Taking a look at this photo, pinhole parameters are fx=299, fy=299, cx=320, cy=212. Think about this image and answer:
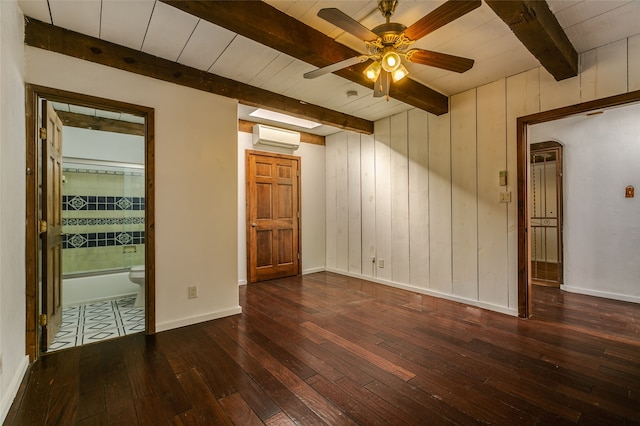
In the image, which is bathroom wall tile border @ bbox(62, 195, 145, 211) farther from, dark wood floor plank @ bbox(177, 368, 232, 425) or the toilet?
dark wood floor plank @ bbox(177, 368, 232, 425)

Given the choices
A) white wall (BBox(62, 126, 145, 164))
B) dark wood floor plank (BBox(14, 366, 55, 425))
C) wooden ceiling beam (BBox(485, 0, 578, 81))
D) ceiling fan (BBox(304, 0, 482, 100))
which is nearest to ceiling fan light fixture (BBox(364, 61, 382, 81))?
ceiling fan (BBox(304, 0, 482, 100))

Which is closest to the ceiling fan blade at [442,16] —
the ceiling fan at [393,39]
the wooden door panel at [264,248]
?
the ceiling fan at [393,39]

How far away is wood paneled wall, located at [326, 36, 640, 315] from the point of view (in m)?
2.81

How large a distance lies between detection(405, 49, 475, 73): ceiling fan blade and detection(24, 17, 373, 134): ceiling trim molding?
1.74 m

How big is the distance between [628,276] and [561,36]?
309 centimetres

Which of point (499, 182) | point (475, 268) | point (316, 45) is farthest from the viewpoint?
point (475, 268)

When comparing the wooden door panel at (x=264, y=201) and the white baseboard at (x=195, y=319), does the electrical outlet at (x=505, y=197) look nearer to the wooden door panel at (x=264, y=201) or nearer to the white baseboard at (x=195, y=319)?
the white baseboard at (x=195, y=319)

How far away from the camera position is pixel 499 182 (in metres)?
3.17

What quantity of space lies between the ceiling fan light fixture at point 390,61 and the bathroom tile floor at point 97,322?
3075mm

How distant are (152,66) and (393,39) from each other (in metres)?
2.06

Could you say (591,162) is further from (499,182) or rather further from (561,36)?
(561,36)

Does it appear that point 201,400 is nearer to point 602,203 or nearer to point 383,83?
point 383,83

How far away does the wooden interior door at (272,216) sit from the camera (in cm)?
458

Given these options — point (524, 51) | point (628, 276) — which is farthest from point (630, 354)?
point (524, 51)
